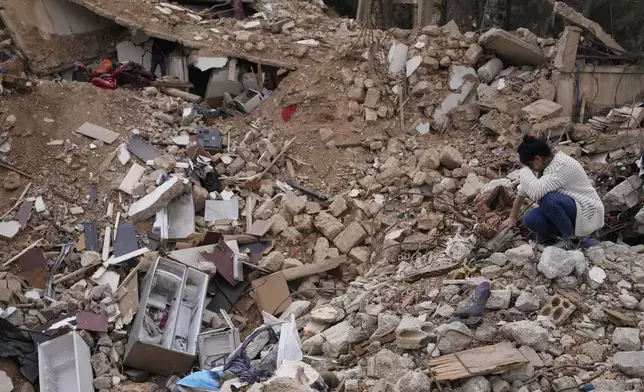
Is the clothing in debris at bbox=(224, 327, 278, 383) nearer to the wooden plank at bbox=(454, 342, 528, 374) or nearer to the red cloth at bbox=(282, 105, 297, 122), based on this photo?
the wooden plank at bbox=(454, 342, 528, 374)

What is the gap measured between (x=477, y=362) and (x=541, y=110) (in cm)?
448

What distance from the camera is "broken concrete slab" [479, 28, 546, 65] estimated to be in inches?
336

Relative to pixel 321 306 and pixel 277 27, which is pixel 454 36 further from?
pixel 321 306

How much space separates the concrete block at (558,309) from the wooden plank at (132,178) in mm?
4627

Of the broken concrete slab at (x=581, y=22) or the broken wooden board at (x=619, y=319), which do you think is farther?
the broken concrete slab at (x=581, y=22)

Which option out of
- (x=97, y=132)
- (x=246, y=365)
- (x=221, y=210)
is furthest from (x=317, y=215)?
(x=97, y=132)

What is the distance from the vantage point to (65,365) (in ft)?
18.5

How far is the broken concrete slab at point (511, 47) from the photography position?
28.0 ft

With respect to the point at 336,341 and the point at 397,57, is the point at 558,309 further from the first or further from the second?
the point at 397,57

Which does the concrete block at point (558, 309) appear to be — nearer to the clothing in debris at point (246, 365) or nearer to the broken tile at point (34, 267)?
the clothing in debris at point (246, 365)

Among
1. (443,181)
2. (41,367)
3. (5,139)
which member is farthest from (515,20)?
(41,367)

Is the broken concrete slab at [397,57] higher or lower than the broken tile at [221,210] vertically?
higher

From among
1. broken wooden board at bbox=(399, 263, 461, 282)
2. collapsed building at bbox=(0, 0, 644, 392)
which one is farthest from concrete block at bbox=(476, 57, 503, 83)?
broken wooden board at bbox=(399, 263, 461, 282)

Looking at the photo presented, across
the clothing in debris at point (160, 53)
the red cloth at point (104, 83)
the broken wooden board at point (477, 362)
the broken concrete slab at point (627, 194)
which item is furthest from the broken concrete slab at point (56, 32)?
the broken concrete slab at point (627, 194)
